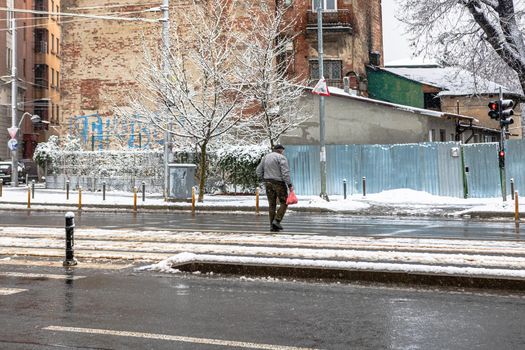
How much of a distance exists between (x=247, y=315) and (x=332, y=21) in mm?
34760

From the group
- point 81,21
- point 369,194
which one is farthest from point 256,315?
point 81,21

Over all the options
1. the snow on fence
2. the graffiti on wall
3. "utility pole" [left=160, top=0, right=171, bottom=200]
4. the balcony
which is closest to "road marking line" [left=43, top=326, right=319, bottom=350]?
"utility pole" [left=160, top=0, right=171, bottom=200]

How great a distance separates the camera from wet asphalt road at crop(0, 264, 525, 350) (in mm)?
4887

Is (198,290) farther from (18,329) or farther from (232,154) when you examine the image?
(232,154)

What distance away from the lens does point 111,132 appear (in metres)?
41.2

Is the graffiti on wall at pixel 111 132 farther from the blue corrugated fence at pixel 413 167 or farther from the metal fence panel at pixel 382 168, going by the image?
the blue corrugated fence at pixel 413 167

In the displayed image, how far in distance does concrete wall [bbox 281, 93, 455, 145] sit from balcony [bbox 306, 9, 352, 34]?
26.9ft

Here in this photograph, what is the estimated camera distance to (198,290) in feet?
23.1

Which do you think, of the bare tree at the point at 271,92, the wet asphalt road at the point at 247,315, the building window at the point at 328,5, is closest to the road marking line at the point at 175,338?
the wet asphalt road at the point at 247,315

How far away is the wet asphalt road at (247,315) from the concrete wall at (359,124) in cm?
2426

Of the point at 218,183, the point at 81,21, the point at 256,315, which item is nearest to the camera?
the point at 256,315

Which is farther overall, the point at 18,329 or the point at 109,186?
the point at 109,186

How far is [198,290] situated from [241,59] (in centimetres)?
2491

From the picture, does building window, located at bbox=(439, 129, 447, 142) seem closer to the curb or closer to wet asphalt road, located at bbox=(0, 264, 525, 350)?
the curb
